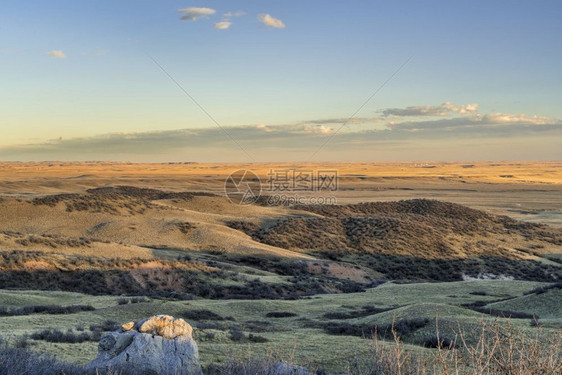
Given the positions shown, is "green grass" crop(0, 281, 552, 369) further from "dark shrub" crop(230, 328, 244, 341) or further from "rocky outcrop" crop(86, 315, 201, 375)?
"rocky outcrop" crop(86, 315, 201, 375)

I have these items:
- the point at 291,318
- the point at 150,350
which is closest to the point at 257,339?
the point at 150,350

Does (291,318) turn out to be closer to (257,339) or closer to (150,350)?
(257,339)

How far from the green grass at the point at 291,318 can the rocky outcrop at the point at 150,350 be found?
1524 millimetres

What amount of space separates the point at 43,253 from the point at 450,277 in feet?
110

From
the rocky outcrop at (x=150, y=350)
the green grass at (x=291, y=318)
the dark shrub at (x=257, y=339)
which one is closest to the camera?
the rocky outcrop at (x=150, y=350)

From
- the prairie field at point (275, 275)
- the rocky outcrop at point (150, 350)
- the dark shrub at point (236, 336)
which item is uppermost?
the rocky outcrop at point (150, 350)

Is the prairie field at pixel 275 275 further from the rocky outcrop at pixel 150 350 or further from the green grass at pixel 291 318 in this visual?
the rocky outcrop at pixel 150 350

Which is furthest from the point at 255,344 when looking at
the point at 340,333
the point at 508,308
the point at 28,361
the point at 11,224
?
the point at 11,224

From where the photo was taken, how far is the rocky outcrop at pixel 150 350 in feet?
31.9

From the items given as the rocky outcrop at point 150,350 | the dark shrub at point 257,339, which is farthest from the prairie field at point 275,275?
the rocky outcrop at point 150,350

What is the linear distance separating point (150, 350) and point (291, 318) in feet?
41.6

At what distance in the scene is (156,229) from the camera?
173ft

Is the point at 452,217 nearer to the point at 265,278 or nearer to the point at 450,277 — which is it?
the point at 450,277

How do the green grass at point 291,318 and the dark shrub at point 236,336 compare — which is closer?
the green grass at point 291,318
